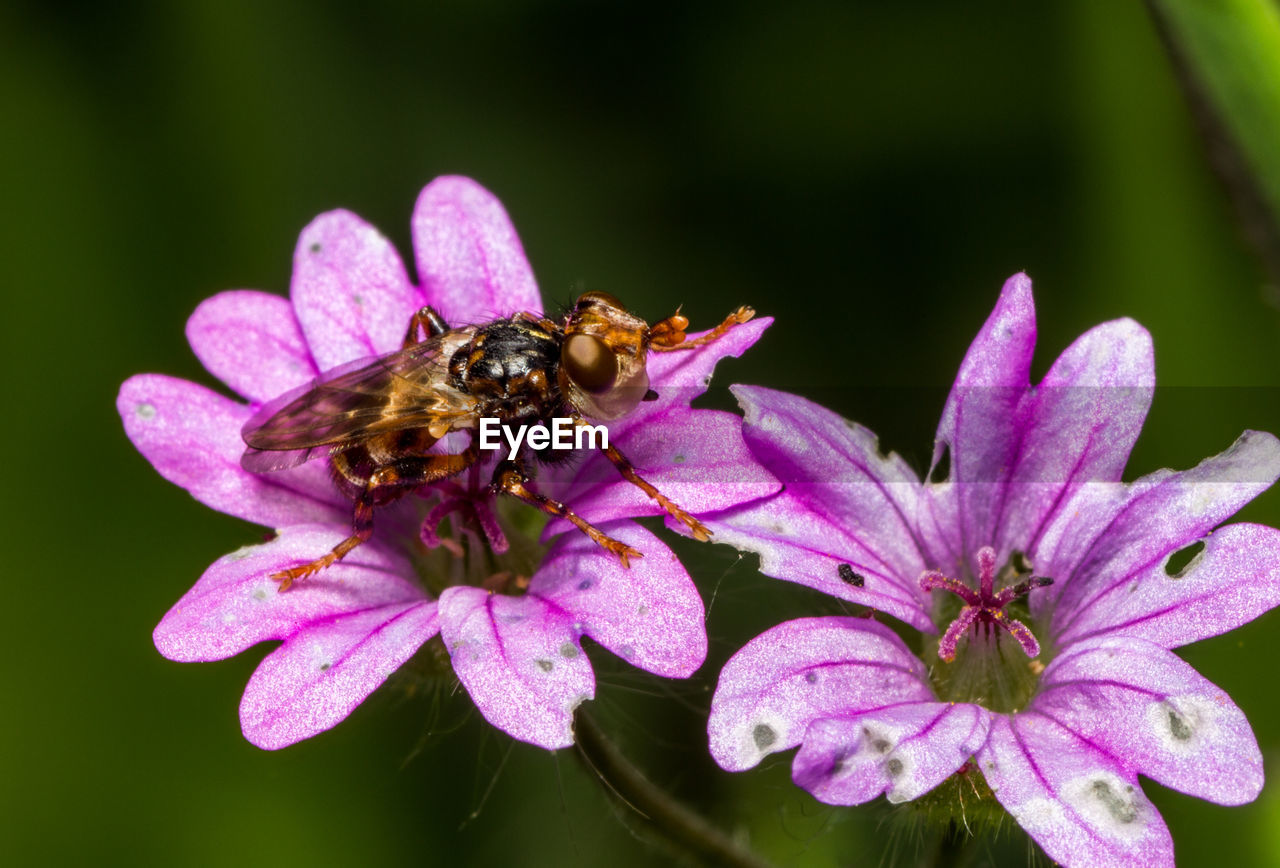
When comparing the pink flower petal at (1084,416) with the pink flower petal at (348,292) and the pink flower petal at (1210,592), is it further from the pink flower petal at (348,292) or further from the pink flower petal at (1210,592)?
the pink flower petal at (348,292)

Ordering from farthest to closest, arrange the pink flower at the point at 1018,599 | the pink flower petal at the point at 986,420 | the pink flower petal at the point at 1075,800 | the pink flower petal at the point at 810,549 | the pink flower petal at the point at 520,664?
the pink flower petal at the point at 986,420 → the pink flower petal at the point at 810,549 → the pink flower petal at the point at 520,664 → the pink flower at the point at 1018,599 → the pink flower petal at the point at 1075,800

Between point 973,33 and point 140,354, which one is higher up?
point 973,33

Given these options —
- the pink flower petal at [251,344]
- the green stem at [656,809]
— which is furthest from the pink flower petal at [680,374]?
the pink flower petal at [251,344]

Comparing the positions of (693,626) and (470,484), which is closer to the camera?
(693,626)

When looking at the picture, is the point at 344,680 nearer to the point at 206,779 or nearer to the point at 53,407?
the point at 206,779

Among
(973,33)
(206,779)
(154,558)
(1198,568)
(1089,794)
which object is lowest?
(206,779)

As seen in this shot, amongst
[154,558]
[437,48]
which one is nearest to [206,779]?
[154,558]

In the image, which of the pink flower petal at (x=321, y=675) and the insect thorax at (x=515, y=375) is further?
the insect thorax at (x=515, y=375)
